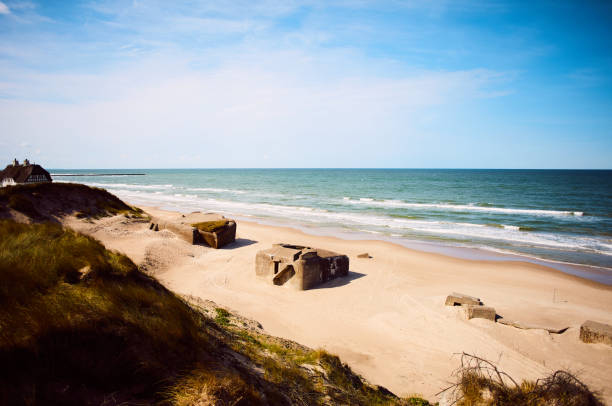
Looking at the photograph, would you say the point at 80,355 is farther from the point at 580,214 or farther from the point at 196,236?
the point at 580,214

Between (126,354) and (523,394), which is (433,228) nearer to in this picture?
(523,394)

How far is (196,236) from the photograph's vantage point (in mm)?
15562

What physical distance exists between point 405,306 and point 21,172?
2753 cm

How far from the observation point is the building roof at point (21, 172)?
22.3m

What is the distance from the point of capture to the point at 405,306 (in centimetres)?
979

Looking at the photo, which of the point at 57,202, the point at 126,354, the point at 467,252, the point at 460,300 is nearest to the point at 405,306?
the point at 460,300

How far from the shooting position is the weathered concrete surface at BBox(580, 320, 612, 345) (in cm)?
757

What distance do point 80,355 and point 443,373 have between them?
6433 millimetres

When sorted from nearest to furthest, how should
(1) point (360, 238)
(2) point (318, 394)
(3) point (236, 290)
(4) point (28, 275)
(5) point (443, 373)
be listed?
(4) point (28, 275) → (2) point (318, 394) → (5) point (443, 373) → (3) point (236, 290) → (1) point (360, 238)

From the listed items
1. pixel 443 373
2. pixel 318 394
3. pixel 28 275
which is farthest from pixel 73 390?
pixel 443 373

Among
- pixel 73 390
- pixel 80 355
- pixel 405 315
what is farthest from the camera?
pixel 405 315

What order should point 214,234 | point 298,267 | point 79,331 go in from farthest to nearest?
point 214,234 → point 298,267 → point 79,331

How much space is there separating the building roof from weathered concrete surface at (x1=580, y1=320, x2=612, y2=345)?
30265mm

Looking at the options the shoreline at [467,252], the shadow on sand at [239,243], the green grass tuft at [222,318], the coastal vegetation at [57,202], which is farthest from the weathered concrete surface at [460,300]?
the coastal vegetation at [57,202]
